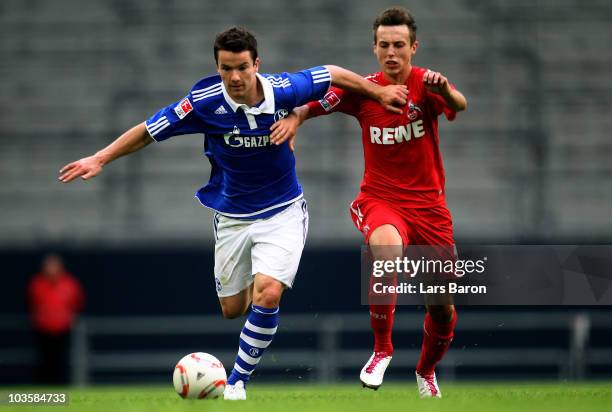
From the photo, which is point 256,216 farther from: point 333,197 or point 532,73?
point 532,73

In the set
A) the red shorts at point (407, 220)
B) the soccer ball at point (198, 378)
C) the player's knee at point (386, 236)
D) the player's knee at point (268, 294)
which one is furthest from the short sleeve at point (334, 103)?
the soccer ball at point (198, 378)

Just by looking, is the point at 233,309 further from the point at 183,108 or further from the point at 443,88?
the point at 443,88

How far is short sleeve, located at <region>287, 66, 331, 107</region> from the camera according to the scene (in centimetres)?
775

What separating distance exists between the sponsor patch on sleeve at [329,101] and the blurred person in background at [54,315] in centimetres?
773

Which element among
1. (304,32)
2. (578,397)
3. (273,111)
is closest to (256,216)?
(273,111)

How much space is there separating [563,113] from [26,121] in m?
7.43

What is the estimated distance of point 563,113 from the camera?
16.7m

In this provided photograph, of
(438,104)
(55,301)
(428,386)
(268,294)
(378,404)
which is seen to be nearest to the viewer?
(378,404)

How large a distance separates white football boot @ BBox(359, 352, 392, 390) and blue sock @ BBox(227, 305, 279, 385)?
0.68m

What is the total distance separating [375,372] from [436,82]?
1877 millimetres

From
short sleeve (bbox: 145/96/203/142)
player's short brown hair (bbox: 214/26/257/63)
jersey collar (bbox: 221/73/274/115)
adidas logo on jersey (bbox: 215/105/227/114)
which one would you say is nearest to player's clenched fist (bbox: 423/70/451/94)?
jersey collar (bbox: 221/73/274/115)

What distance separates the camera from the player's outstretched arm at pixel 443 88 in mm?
7586

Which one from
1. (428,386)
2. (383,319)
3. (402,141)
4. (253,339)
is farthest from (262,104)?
(428,386)

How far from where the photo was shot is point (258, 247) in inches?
307
